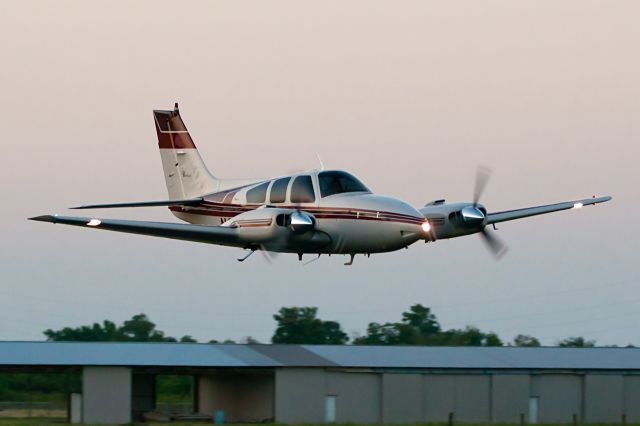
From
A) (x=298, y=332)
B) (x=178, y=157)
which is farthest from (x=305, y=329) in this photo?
(x=178, y=157)

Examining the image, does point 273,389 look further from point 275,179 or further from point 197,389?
point 275,179

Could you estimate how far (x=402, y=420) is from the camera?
45.7 metres

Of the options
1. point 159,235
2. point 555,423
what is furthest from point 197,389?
point 159,235

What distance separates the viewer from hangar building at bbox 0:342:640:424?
1762 inches

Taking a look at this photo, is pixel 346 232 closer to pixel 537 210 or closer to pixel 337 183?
pixel 337 183

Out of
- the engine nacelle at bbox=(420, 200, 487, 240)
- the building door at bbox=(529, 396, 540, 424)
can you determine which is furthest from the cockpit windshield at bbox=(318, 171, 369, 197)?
the building door at bbox=(529, 396, 540, 424)

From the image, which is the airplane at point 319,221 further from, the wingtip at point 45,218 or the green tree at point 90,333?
the green tree at point 90,333

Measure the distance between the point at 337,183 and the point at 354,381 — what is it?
1434 cm

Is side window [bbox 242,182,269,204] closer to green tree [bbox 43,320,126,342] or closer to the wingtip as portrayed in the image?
the wingtip

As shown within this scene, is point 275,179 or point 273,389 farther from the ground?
point 275,179

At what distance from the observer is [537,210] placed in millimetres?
39125

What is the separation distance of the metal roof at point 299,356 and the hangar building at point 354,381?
0.16 feet

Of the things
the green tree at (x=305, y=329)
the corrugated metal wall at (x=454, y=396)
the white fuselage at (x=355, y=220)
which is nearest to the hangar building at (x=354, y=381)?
the corrugated metal wall at (x=454, y=396)

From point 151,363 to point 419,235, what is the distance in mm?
15824
